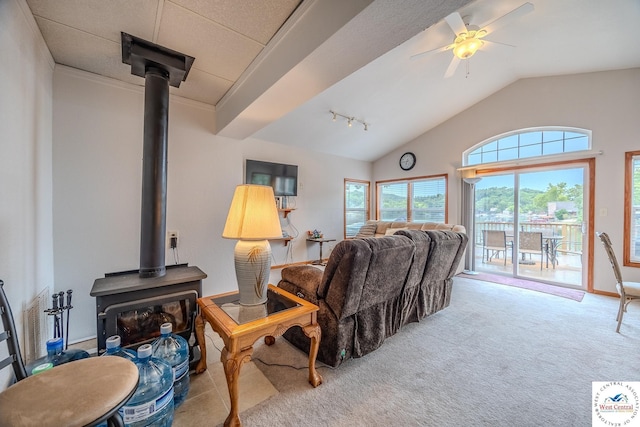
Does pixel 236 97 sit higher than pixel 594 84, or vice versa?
pixel 594 84

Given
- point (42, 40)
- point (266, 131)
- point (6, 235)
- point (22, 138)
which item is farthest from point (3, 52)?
point (266, 131)

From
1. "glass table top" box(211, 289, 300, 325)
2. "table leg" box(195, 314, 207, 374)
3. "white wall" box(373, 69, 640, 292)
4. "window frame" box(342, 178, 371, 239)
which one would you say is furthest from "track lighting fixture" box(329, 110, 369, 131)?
"table leg" box(195, 314, 207, 374)

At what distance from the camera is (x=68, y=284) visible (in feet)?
6.95

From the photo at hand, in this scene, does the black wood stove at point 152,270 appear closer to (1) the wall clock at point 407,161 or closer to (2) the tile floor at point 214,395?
(2) the tile floor at point 214,395

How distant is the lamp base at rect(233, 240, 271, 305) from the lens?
1583 mm

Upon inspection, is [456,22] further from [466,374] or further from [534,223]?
[534,223]

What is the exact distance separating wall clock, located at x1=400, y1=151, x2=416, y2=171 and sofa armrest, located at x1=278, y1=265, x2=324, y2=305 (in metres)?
4.61

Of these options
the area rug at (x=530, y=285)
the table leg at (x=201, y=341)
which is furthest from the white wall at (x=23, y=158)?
the area rug at (x=530, y=285)

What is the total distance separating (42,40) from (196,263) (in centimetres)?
220

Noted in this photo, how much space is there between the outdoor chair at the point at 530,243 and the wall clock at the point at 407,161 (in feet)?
8.30

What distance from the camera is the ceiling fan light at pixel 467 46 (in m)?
2.76

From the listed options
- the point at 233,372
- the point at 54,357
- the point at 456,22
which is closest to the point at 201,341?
the point at 233,372

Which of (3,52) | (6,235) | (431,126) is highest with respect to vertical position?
(431,126)

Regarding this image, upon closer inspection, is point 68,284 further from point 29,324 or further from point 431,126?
point 431,126
